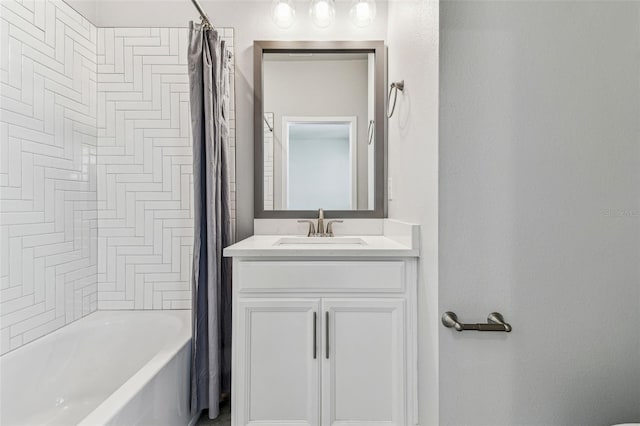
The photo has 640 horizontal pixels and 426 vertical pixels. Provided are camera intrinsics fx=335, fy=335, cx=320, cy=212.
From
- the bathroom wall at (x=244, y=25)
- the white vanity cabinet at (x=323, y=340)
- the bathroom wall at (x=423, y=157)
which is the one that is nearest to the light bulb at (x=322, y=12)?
the bathroom wall at (x=244, y=25)

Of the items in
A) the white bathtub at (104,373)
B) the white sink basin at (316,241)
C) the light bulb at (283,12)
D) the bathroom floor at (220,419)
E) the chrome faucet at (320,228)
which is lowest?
the bathroom floor at (220,419)

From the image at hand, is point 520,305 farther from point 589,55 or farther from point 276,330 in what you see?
point 276,330

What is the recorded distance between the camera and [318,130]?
2010 mm

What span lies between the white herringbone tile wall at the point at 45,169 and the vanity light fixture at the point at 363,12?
150 cm

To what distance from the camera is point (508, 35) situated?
99 centimetres

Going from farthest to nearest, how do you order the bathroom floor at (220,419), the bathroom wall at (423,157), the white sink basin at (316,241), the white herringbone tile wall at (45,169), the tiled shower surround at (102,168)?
the white sink basin at (316,241) → the bathroom floor at (220,419) → the tiled shower surround at (102,168) → the white herringbone tile wall at (45,169) → the bathroom wall at (423,157)

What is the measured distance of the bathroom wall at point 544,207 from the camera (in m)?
0.96

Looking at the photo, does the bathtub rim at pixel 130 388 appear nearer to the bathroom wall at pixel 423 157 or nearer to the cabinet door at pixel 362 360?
the cabinet door at pixel 362 360

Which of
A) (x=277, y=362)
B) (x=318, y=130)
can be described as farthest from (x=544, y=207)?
(x=318, y=130)

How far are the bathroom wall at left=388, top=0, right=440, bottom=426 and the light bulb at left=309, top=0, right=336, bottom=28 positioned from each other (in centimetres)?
40

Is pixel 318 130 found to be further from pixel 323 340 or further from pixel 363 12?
pixel 323 340

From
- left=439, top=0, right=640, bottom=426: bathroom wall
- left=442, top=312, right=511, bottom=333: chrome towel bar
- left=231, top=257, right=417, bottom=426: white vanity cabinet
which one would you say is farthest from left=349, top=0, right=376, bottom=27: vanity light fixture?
left=442, top=312, right=511, bottom=333: chrome towel bar

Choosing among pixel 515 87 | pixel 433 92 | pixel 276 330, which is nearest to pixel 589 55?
pixel 515 87

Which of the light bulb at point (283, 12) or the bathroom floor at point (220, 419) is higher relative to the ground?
the light bulb at point (283, 12)
